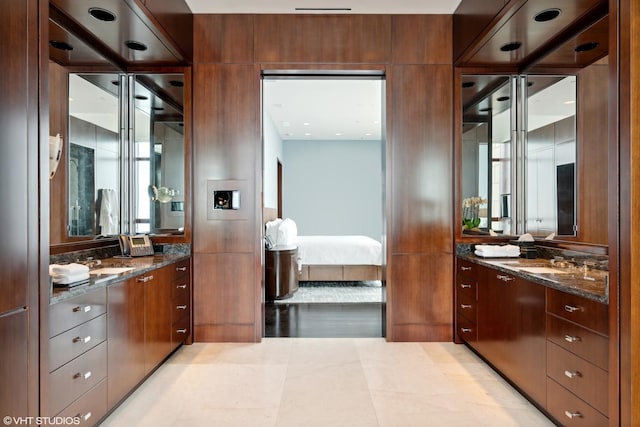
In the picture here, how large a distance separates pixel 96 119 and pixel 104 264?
1.18 m

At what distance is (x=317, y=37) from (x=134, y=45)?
163 cm

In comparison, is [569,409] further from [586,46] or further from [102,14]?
[102,14]

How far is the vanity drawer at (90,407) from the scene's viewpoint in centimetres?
208

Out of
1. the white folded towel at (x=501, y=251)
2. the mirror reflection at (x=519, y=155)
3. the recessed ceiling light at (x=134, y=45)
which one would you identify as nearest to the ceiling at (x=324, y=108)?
the mirror reflection at (x=519, y=155)

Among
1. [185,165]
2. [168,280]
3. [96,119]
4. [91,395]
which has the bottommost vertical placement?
[91,395]

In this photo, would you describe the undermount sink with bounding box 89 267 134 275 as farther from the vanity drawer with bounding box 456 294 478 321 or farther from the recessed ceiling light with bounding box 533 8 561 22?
the recessed ceiling light with bounding box 533 8 561 22

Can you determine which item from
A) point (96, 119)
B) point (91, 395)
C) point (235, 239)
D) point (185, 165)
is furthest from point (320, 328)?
point (96, 119)

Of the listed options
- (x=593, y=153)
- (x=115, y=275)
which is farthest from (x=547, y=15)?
(x=115, y=275)

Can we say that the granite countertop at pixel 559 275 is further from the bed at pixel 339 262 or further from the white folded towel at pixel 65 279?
the bed at pixel 339 262

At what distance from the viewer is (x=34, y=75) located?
180 cm

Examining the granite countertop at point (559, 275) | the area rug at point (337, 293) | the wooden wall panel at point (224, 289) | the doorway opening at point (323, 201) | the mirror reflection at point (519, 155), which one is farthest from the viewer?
the area rug at point (337, 293)

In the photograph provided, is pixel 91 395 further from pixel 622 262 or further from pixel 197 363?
pixel 622 262

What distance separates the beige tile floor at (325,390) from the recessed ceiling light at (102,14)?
2583 mm
